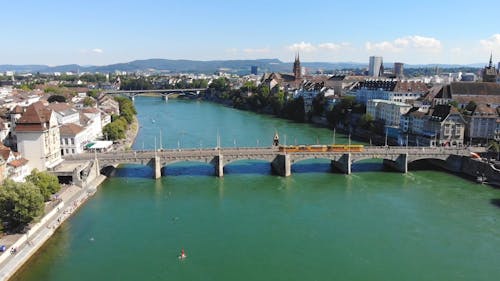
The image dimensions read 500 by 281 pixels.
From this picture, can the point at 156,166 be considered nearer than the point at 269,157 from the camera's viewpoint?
Yes

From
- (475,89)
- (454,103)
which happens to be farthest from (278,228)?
(475,89)

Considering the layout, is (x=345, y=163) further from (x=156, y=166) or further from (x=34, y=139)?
(x=34, y=139)

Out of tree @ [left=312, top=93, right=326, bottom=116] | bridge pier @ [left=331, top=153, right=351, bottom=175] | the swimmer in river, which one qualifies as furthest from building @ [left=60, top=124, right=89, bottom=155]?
tree @ [left=312, top=93, right=326, bottom=116]

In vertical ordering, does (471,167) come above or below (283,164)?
below

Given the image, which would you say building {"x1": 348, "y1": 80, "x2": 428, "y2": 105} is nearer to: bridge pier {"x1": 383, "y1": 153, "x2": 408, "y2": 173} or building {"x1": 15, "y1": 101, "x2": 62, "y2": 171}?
bridge pier {"x1": 383, "y1": 153, "x2": 408, "y2": 173}

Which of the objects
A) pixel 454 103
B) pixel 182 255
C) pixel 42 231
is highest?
pixel 454 103

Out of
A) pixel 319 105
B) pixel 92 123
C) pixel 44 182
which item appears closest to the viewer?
pixel 44 182

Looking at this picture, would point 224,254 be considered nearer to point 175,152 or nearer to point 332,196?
point 332,196
